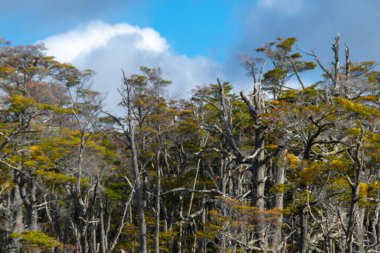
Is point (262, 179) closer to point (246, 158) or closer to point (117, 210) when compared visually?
point (246, 158)

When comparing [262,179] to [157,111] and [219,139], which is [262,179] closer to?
[219,139]

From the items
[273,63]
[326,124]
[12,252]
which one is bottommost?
[12,252]

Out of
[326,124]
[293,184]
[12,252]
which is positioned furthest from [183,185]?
[326,124]

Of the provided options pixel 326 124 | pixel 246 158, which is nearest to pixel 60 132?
pixel 246 158

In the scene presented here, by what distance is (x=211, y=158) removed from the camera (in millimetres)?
25438

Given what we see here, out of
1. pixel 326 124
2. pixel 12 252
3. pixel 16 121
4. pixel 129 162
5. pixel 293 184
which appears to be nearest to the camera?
pixel 326 124

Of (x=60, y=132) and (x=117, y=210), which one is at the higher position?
(x=60, y=132)

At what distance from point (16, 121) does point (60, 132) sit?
6.96 feet

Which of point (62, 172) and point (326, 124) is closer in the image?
point (326, 124)

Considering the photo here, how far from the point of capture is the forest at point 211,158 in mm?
12688

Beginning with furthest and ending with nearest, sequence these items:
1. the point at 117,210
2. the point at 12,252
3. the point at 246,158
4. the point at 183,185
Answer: the point at 117,210
the point at 183,185
the point at 12,252
the point at 246,158

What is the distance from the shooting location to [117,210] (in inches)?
1336

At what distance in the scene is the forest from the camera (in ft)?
41.6

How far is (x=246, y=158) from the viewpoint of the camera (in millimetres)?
15242
